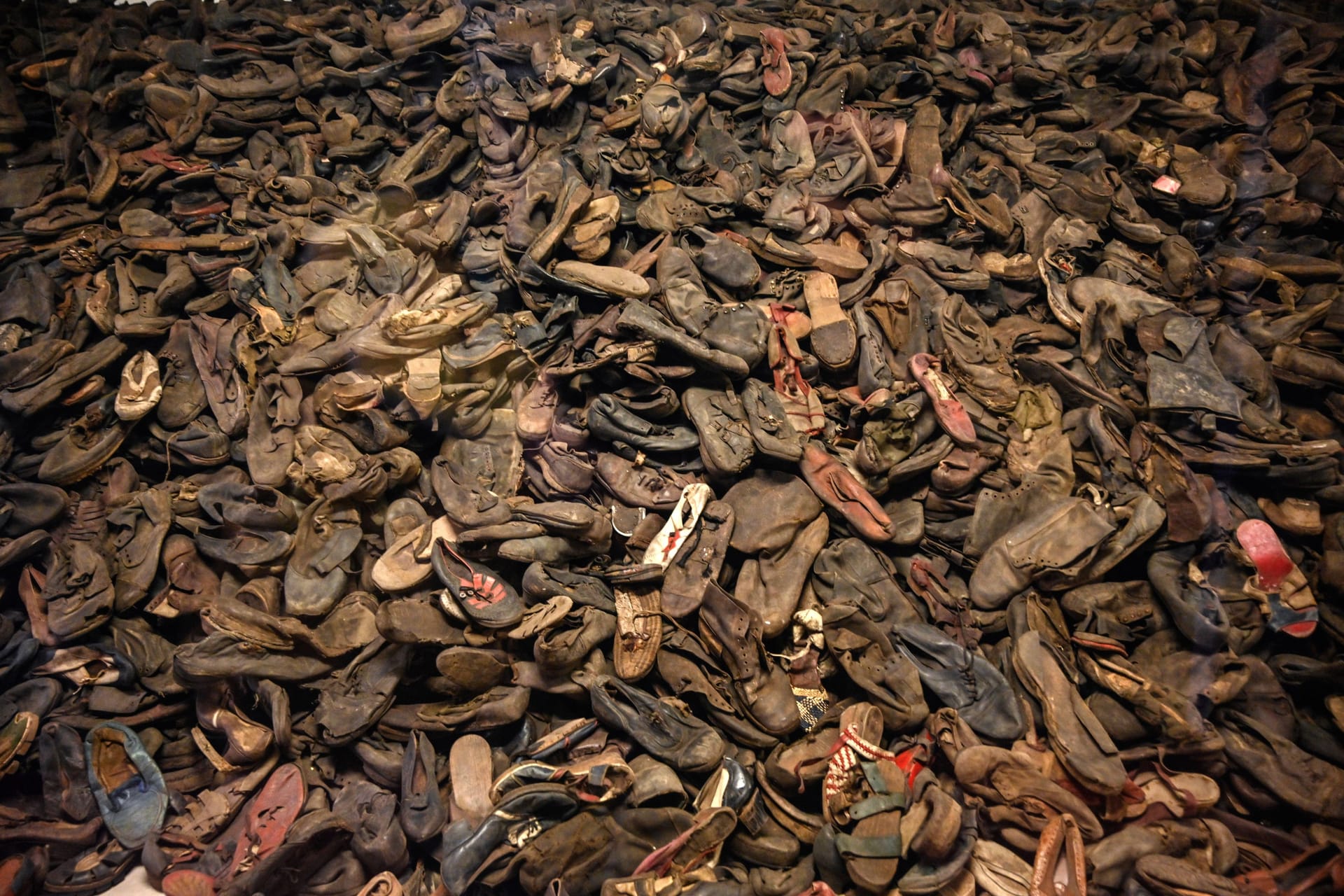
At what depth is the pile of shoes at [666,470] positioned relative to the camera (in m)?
2.14

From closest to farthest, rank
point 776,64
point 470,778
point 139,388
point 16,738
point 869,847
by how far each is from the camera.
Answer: point 869,847, point 470,778, point 16,738, point 139,388, point 776,64

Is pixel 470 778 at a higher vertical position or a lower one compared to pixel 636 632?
lower

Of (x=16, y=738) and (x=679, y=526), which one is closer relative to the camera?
(x=16, y=738)

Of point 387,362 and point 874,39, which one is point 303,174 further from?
point 874,39

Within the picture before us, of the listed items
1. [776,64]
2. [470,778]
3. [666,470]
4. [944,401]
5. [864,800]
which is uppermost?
[776,64]

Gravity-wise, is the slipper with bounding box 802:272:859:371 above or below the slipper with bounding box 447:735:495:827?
above

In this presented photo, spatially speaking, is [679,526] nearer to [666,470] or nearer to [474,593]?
[666,470]

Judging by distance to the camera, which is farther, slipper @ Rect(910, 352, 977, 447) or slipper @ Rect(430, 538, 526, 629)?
slipper @ Rect(910, 352, 977, 447)

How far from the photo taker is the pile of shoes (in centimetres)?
214

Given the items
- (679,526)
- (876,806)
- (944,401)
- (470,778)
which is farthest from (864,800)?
(944,401)

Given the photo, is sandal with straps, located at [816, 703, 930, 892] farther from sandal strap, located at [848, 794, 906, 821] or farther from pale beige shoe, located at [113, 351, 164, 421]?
pale beige shoe, located at [113, 351, 164, 421]

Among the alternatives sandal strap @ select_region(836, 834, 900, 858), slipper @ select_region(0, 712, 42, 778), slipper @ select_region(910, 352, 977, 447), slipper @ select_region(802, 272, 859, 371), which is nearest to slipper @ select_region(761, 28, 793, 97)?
slipper @ select_region(802, 272, 859, 371)

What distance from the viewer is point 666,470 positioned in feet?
8.91

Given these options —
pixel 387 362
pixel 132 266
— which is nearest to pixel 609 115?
pixel 387 362
